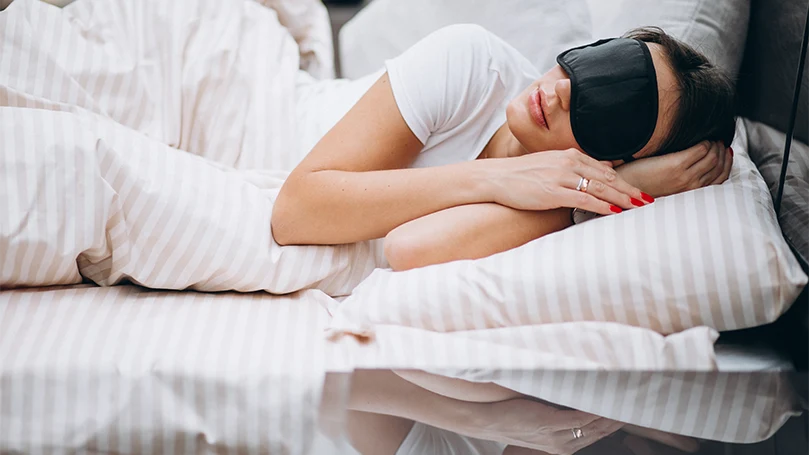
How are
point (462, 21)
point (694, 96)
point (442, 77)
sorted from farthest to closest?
point (462, 21)
point (442, 77)
point (694, 96)

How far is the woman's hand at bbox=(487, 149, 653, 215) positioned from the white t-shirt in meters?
0.16

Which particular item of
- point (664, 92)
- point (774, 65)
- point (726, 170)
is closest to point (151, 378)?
point (664, 92)

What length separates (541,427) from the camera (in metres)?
0.74

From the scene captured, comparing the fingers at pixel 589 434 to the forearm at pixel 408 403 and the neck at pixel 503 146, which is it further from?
the neck at pixel 503 146

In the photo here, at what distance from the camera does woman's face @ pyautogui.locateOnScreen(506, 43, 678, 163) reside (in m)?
1.04

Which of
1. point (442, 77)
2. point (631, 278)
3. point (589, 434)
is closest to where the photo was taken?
point (589, 434)

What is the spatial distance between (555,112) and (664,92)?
0.50 feet

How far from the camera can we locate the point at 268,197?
1.21 meters

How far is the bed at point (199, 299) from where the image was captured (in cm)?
77

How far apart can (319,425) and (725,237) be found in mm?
582

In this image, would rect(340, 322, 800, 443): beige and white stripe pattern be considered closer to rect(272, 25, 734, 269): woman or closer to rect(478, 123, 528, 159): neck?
rect(272, 25, 734, 269): woman

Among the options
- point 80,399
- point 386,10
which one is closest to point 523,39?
point 386,10

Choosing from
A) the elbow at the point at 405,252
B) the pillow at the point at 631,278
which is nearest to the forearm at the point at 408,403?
the pillow at the point at 631,278

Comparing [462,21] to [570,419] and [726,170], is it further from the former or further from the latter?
[570,419]
